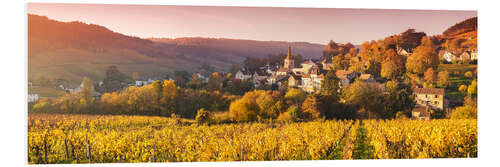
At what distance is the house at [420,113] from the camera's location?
8.31m

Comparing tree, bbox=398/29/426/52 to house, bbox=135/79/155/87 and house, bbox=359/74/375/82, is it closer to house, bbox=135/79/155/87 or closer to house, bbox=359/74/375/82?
house, bbox=359/74/375/82

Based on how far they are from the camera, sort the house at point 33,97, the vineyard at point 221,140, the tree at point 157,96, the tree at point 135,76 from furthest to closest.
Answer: the tree at point 157,96 → the tree at point 135,76 → the house at point 33,97 → the vineyard at point 221,140

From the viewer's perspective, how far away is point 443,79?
27.7 ft

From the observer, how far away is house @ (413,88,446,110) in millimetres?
8406

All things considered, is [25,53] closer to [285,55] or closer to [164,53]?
[164,53]

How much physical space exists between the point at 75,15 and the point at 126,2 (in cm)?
110

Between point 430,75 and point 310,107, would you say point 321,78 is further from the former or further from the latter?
point 430,75

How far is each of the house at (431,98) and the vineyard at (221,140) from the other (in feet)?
2.31

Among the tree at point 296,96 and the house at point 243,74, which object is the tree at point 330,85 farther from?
the house at point 243,74

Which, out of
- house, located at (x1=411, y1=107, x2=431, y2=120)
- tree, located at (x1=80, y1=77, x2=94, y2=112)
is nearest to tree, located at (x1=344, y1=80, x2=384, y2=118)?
house, located at (x1=411, y1=107, x2=431, y2=120)

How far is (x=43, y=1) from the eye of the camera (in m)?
6.66

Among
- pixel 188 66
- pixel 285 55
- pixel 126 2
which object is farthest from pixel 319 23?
pixel 126 2

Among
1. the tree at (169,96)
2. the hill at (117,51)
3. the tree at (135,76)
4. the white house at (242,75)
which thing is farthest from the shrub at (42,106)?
the white house at (242,75)
